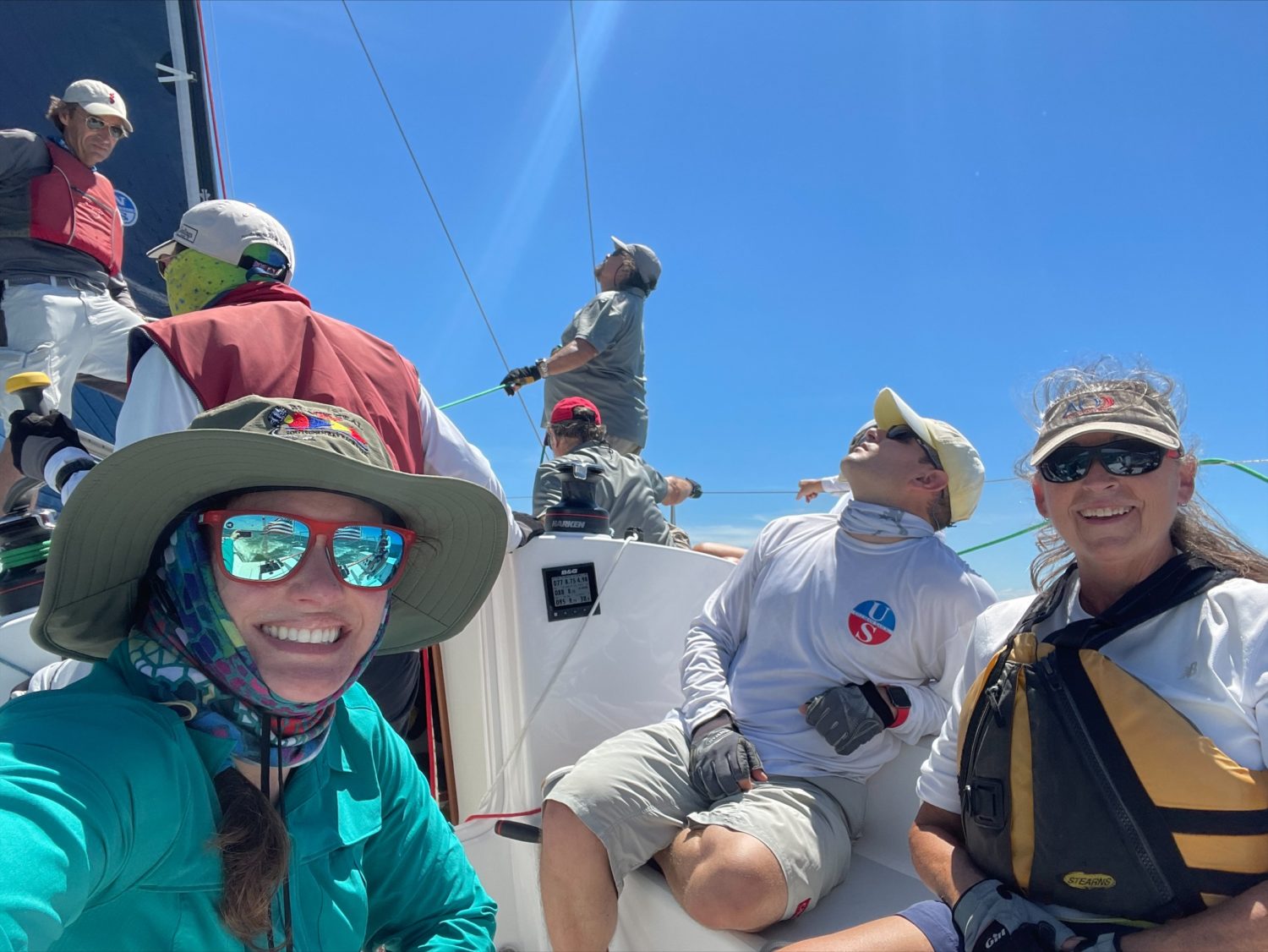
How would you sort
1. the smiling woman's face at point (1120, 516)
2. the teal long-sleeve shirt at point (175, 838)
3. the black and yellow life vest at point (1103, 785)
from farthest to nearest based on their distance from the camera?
the smiling woman's face at point (1120, 516) < the black and yellow life vest at point (1103, 785) < the teal long-sleeve shirt at point (175, 838)

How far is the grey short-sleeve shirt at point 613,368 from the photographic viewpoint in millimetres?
4328

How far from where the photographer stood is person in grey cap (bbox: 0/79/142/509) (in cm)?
339

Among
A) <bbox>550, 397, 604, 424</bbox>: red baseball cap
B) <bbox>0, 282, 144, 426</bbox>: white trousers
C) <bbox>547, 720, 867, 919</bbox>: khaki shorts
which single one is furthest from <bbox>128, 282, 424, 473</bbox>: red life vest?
<bbox>0, 282, 144, 426</bbox>: white trousers

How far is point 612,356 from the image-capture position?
175 inches

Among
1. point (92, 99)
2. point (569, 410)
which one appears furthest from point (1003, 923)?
point (92, 99)

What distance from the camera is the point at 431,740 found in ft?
8.17

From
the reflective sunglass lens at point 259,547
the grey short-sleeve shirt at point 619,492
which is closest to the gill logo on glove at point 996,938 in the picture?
the reflective sunglass lens at point 259,547

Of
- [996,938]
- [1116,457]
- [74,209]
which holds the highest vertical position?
[74,209]

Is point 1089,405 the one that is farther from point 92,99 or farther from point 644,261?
point 92,99

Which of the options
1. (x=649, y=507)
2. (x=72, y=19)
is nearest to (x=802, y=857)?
(x=649, y=507)

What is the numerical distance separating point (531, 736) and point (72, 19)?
677 centimetres

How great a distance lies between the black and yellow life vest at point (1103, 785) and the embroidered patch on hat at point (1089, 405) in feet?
0.93

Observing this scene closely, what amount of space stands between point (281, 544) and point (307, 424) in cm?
14

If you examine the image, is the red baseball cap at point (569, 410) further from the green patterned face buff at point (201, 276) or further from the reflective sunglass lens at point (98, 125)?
the reflective sunglass lens at point (98, 125)
